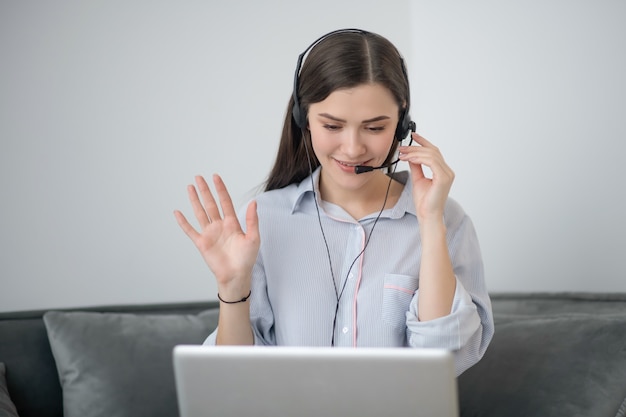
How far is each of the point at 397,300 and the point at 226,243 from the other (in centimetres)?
38

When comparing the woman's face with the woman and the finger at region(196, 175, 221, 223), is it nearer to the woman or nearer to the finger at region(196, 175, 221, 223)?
the woman

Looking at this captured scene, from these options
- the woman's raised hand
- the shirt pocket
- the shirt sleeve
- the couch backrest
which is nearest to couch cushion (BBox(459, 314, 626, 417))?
the shirt sleeve

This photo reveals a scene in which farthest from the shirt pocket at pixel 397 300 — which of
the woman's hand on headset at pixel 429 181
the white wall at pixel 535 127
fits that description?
the white wall at pixel 535 127

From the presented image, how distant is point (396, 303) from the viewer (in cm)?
168

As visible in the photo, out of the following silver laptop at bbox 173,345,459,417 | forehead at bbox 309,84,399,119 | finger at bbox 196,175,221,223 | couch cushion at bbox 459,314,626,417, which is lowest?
couch cushion at bbox 459,314,626,417

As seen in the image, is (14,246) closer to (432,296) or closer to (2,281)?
(2,281)

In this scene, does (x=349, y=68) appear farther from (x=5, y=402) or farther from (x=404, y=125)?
(x=5, y=402)

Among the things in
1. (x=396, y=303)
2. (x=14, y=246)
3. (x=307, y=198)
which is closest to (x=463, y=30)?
(x=307, y=198)

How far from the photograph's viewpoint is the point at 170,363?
203cm

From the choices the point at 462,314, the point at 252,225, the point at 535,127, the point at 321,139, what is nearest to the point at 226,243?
the point at 252,225

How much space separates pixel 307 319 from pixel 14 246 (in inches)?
36.4

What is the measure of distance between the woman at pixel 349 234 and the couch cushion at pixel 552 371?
0.26 m

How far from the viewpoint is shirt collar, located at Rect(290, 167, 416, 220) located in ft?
5.80

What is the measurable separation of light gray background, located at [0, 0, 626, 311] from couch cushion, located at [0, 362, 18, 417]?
28 centimetres
